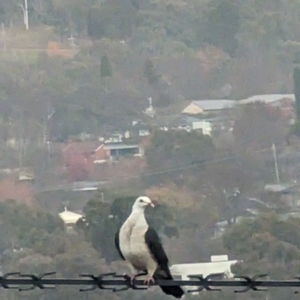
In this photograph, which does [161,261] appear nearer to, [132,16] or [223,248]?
[223,248]

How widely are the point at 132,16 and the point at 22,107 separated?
4.73 feet

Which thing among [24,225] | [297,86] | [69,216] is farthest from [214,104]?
[24,225]

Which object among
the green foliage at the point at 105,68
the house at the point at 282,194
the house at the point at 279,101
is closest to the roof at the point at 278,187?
the house at the point at 282,194

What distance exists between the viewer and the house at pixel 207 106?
188 inches

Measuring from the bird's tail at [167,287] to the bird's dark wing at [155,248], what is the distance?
0.04 feet

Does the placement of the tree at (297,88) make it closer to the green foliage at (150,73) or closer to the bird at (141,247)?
the green foliage at (150,73)

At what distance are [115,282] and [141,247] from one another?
0.33 metres

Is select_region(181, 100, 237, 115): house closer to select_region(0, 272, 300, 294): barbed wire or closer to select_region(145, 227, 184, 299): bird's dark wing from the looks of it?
select_region(145, 227, 184, 299): bird's dark wing

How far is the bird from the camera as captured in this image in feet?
3.97

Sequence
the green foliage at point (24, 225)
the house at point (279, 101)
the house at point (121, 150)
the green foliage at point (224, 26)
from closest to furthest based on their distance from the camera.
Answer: the green foliage at point (24, 225) → the house at point (121, 150) → the house at point (279, 101) → the green foliage at point (224, 26)

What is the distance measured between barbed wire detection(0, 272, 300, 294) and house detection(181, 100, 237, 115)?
3782 mm

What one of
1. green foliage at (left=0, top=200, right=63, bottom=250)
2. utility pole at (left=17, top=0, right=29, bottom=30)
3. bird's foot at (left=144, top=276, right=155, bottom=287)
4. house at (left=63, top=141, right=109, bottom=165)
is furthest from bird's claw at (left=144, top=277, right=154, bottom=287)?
utility pole at (left=17, top=0, right=29, bottom=30)

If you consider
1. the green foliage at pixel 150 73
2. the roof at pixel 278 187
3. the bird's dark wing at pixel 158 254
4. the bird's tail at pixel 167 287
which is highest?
the green foliage at pixel 150 73

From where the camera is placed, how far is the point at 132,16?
593 cm
